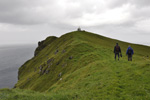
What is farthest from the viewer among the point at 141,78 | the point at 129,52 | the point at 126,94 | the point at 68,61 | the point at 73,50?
the point at 73,50

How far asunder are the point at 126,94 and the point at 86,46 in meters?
39.8

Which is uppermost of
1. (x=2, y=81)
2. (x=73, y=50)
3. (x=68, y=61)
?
(x=73, y=50)

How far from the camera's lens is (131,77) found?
662 inches

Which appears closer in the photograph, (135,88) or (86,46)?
(135,88)

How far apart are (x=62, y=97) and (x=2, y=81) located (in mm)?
131307

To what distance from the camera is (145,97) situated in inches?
461

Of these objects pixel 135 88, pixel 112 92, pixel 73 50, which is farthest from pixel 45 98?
pixel 73 50

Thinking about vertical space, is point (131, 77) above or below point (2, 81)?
above

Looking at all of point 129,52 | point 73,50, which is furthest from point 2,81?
point 129,52

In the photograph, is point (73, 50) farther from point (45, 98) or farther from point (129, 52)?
point (45, 98)

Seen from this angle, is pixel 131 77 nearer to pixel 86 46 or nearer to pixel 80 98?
pixel 80 98

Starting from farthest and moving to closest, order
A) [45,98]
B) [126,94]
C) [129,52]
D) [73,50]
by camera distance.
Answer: [73,50] < [129,52] < [45,98] < [126,94]

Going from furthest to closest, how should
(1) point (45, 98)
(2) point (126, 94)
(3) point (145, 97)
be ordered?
(1) point (45, 98), (2) point (126, 94), (3) point (145, 97)

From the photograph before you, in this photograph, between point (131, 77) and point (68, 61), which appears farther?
point (68, 61)
